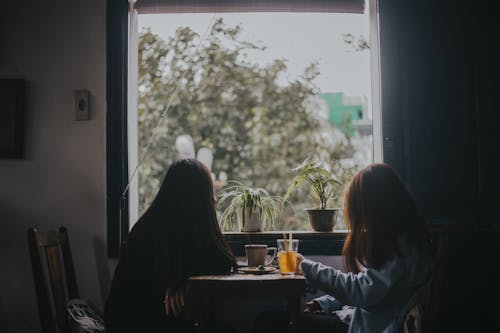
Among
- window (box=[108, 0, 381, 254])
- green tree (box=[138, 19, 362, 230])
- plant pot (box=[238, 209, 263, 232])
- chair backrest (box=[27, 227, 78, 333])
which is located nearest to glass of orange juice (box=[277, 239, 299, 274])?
plant pot (box=[238, 209, 263, 232])

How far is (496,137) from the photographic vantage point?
9.33 feet

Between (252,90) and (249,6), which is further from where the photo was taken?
(252,90)

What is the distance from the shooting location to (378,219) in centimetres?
194

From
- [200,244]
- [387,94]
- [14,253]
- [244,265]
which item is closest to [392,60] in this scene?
[387,94]

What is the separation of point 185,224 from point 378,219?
0.73 meters

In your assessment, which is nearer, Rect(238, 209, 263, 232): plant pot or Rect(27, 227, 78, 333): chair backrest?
Rect(27, 227, 78, 333): chair backrest

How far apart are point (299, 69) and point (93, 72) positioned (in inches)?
56.5

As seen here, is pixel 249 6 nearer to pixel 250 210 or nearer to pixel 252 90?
pixel 250 210

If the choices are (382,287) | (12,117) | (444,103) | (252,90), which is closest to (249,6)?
(444,103)

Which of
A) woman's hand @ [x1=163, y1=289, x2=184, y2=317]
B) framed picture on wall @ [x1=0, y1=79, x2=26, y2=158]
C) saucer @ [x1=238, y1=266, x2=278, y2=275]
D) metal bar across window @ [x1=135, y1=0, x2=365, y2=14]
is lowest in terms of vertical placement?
woman's hand @ [x1=163, y1=289, x2=184, y2=317]

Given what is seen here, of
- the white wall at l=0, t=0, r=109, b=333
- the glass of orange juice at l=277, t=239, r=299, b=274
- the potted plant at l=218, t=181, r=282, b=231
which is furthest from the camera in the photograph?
the white wall at l=0, t=0, r=109, b=333

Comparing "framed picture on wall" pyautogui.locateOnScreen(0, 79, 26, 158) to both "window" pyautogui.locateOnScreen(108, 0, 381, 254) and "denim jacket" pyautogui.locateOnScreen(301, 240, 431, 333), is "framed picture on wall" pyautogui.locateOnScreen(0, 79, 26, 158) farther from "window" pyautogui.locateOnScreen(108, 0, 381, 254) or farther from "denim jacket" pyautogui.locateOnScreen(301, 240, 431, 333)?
"denim jacket" pyautogui.locateOnScreen(301, 240, 431, 333)

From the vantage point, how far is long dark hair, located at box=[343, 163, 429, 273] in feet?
6.15

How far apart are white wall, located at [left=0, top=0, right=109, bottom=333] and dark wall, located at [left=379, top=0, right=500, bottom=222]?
5.42ft
